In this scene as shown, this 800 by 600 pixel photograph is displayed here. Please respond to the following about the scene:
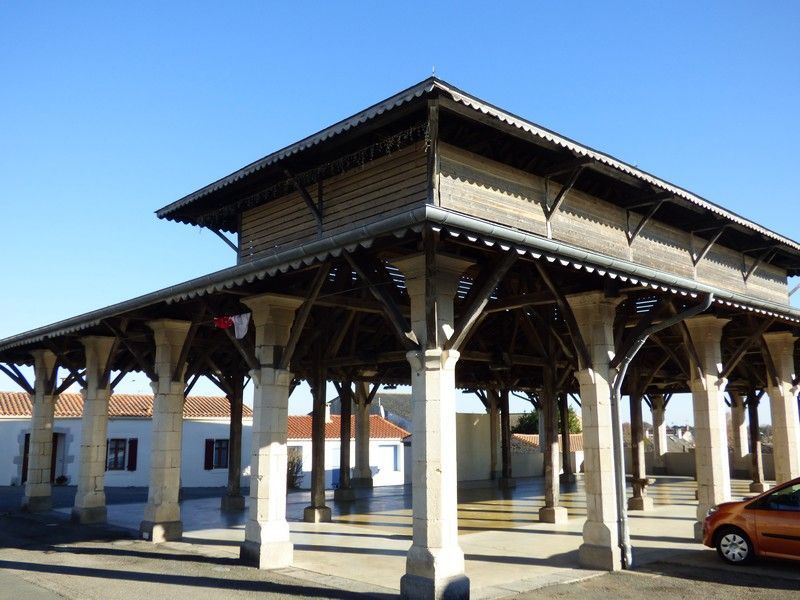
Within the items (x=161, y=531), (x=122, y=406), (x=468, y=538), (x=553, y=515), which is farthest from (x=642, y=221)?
(x=122, y=406)

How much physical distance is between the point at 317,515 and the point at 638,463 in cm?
822

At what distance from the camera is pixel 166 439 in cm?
1173

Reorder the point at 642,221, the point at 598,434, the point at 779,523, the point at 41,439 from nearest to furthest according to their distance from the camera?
the point at 779,523, the point at 598,434, the point at 642,221, the point at 41,439

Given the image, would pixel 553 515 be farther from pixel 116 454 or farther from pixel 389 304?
pixel 116 454

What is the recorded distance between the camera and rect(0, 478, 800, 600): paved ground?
773cm

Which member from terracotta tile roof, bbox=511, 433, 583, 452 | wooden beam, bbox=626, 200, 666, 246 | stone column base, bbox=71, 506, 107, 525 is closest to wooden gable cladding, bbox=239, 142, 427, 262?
wooden beam, bbox=626, 200, 666, 246

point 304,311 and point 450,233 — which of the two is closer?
point 450,233

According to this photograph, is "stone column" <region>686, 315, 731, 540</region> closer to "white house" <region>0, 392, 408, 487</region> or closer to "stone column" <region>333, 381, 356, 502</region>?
"stone column" <region>333, 381, 356, 502</region>

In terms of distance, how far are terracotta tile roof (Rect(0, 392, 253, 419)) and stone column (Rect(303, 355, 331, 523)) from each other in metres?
15.8

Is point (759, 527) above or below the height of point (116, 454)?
below

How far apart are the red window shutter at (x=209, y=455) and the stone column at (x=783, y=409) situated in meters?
21.3

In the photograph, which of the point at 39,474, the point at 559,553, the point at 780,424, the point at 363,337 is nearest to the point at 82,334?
the point at 39,474

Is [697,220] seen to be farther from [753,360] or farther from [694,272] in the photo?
[753,360]

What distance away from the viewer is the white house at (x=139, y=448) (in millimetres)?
26875
